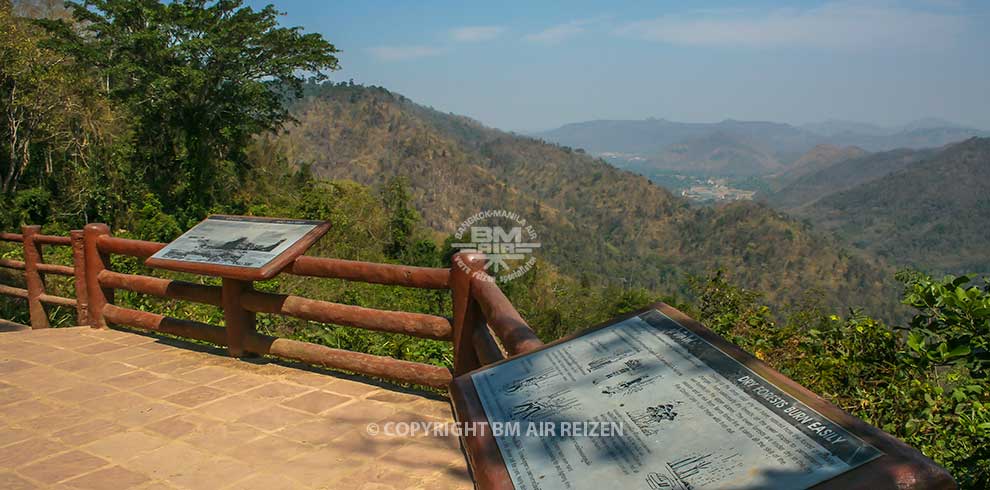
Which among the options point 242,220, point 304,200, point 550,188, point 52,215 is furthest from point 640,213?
point 242,220

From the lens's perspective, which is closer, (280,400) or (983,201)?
(280,400)

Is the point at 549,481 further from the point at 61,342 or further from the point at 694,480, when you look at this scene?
the point at 61,342

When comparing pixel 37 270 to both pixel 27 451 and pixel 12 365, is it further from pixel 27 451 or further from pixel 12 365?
pixel 27 451

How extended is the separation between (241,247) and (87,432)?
1.25m

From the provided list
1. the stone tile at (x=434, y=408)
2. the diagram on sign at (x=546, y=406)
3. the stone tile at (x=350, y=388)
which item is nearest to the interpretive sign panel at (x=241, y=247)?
the stone tile at (x=350, y=388)

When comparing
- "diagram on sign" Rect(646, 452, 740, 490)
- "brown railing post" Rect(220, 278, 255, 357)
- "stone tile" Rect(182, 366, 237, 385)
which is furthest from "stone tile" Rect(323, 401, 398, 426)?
"diagram on sign" Rect(646, 452, 740, 490)

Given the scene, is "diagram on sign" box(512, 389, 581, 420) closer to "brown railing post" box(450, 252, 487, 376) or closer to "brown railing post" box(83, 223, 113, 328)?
"brown railing post" box(450, 252, 487, 376)

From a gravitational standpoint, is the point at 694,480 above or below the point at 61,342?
above

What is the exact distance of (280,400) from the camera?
3.51 metres

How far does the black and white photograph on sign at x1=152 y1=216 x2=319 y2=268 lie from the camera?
3.84m

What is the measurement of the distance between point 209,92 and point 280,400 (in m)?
18.1

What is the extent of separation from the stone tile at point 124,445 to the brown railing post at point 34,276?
138 inches

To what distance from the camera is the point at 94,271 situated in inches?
197

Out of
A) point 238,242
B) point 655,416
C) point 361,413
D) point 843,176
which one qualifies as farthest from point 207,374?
point 843,176
